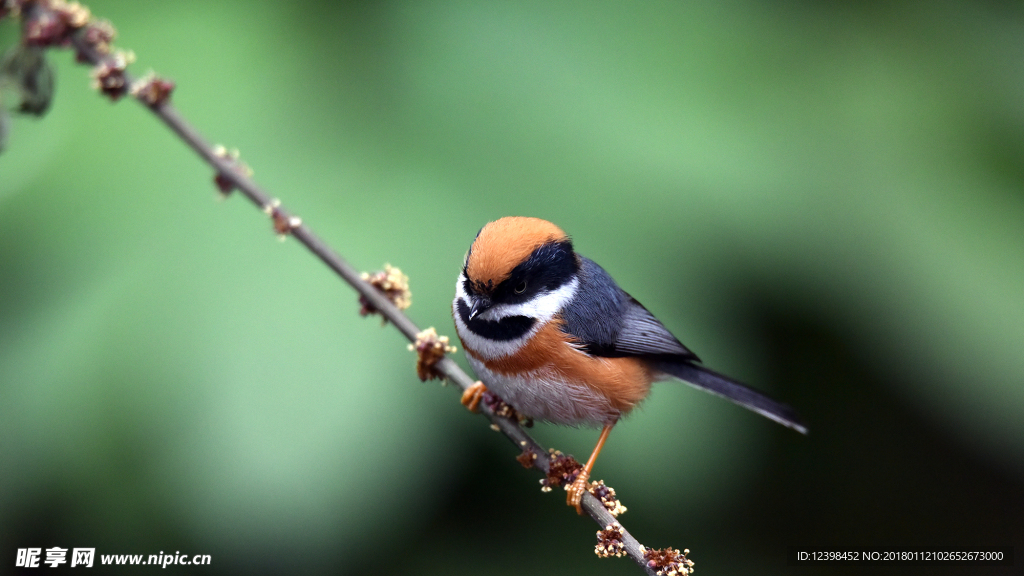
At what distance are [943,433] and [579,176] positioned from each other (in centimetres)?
186

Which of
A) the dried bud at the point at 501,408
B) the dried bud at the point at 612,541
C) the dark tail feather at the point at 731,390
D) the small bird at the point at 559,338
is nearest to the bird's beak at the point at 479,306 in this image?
the small bird at the point at 559,338

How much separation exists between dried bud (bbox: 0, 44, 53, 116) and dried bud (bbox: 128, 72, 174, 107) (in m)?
0.16

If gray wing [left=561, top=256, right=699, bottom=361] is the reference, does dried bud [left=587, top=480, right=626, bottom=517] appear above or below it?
below

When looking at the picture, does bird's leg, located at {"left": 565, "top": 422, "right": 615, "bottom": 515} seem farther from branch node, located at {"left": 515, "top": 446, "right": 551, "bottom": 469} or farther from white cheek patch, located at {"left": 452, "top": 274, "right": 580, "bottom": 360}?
white cheek patch, located at {"left": 452, "top": 274, "right": 580, "bottom": 360}

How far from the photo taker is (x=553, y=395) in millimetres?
2195

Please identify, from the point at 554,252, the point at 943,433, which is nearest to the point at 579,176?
the point at 554,252

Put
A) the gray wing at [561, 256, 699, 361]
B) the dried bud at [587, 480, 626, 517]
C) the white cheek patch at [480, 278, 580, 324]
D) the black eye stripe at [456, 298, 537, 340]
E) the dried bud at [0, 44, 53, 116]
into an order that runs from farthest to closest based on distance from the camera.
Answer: the gray wing at [561, 256, 699, 361] < the black eye stripe at [456, 298, 537, 340] < the white cheek patch at [480, 278, 580, 324] < the dried bud at [587, 480, 626, 517] < the dried bud at [0, 44, 53, 116]

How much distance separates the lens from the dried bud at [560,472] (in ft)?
5.98

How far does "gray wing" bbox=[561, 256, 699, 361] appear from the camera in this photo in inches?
88.9

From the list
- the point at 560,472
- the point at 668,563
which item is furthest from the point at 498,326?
the point at 668,563

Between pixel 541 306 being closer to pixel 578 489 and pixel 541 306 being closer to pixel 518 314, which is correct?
pixel 518 314

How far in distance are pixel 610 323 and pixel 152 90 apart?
4.69 feet

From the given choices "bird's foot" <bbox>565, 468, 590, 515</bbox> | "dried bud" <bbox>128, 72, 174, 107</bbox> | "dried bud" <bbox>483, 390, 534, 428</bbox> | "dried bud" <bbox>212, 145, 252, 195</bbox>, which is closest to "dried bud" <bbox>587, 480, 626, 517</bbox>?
"bird's foot" <bbox>565, 468, 590, 515</bbox>

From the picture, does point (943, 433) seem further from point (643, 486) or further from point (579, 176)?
point (579, 176)
